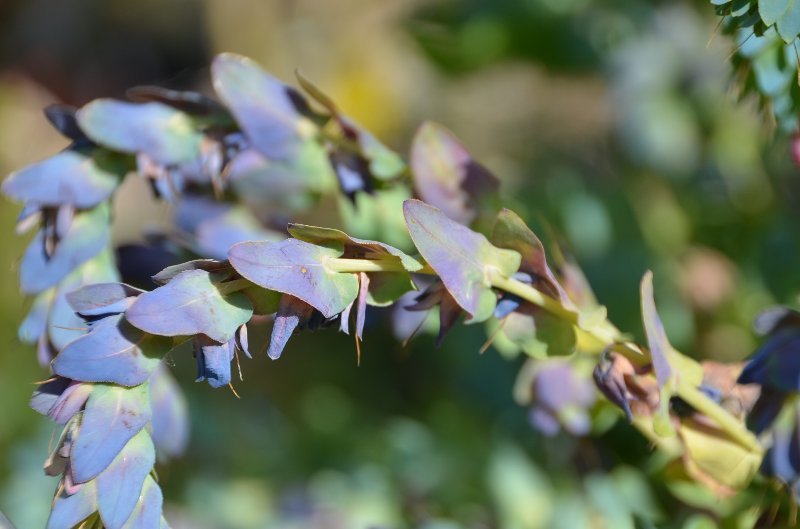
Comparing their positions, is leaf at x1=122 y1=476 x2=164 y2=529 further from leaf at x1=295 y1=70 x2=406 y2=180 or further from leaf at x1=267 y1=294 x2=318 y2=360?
leaf at x1=295 y1=70 x2=406 y2=180

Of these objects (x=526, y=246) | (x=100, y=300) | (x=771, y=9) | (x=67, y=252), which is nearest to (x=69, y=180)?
(x=67, y=252)

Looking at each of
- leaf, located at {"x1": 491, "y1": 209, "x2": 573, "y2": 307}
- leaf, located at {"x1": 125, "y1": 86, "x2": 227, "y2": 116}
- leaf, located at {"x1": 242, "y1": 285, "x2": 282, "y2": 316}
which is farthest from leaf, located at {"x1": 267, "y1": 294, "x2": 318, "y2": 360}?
leaf, located at {"x1": 125, "y1": 86, "x2": 227, "y2": 116}

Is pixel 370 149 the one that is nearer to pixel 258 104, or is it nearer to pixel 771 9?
pixel 258 104

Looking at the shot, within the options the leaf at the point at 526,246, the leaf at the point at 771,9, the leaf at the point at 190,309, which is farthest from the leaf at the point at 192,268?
the leaf at the point at 771,9

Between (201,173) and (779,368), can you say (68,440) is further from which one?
(779,368)

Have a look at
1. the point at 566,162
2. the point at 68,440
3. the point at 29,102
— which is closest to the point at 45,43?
the point at 29,102

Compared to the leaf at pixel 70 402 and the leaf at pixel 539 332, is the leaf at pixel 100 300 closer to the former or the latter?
the leaf at pixel 70 402
